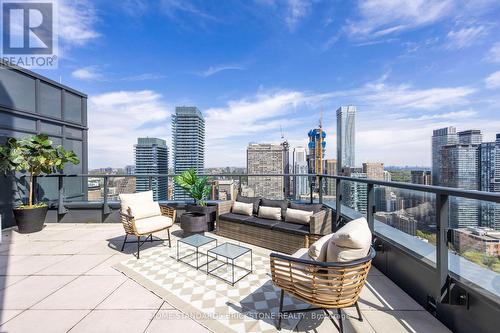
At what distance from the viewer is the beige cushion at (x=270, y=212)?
3.80 meters

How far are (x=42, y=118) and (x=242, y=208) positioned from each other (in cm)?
605

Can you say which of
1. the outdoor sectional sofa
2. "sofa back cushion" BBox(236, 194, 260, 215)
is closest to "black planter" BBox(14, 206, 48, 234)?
the outdoor sectional sofa

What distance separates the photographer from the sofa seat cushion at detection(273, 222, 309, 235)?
3.17m

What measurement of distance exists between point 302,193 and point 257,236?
199 cm

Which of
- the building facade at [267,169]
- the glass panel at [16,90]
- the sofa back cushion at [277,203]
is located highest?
the glass panel at [16,90]

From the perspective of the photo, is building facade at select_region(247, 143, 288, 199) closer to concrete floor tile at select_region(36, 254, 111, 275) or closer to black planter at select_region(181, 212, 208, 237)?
black planter at select_region(181, 212, 208, 237)

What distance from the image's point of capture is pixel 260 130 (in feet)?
40.2

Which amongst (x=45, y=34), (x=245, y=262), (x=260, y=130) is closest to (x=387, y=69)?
(x=260, y=130)

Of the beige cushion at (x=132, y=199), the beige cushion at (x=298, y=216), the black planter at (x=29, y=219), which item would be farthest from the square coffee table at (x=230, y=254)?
the black planter at (x=29, y=219)

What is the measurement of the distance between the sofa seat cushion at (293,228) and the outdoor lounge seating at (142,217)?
196 cm

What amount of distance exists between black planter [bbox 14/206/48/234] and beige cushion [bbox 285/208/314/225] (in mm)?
5456

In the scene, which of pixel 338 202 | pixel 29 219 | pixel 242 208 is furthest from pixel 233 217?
pixel 29 219

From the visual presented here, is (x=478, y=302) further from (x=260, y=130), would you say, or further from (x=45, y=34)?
(x=260, y=130)

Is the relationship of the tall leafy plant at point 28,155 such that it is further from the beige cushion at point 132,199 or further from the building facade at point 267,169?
the building facade at point 267,169
